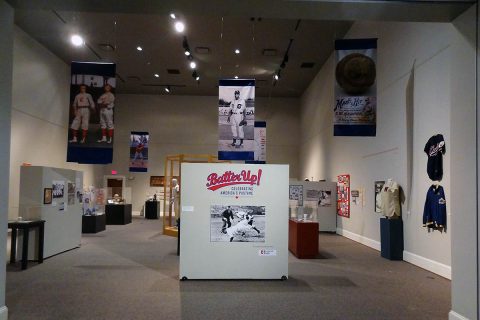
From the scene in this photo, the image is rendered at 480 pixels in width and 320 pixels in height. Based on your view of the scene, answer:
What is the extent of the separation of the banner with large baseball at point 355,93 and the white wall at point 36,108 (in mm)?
9775

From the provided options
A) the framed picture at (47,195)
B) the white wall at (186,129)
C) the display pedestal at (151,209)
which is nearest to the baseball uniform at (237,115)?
the framed picture at (47,195)

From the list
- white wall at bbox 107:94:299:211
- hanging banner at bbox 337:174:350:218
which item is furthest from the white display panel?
white wall at bbox 107:94:299:211

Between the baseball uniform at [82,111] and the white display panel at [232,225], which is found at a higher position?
the baseball uniform at [82,111]

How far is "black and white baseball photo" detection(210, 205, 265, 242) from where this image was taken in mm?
6414

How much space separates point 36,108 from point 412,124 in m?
11.9

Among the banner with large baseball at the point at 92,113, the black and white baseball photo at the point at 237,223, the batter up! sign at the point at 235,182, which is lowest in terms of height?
the black and white baseball photo at the point at 237,223

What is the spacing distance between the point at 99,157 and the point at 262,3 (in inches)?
196

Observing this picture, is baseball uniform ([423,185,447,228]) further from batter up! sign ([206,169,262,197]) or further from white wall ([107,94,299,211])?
white wall ([107,94,299,211])

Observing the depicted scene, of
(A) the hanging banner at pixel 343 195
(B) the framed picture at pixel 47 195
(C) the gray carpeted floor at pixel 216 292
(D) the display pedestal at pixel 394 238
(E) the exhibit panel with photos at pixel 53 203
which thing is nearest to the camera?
(C) the gray carpeted floor at pixel 216 292

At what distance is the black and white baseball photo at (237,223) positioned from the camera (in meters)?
6.41

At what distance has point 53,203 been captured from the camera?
8547 mm

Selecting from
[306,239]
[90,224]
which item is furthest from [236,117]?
[90,224]

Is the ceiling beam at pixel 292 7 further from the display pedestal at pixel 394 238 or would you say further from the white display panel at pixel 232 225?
the display pedestal at pixel 394 238

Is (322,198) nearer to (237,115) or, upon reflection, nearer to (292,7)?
(237,115)
